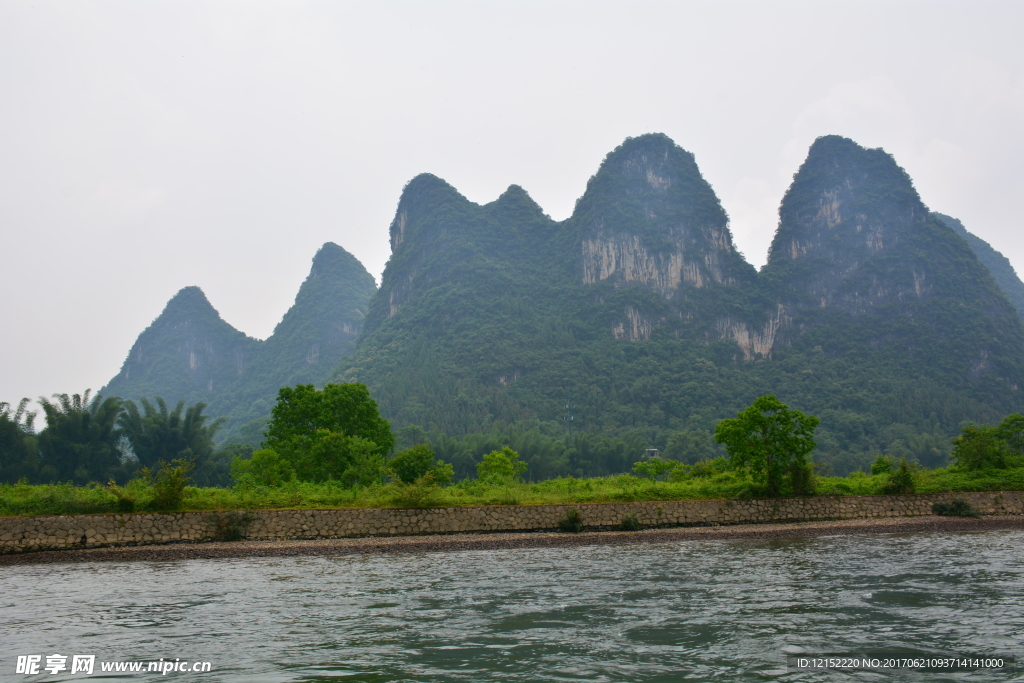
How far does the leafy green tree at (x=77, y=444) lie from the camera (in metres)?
47.1

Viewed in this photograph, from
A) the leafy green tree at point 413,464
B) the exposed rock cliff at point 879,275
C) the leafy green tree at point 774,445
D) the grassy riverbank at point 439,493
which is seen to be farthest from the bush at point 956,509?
the exposed rock cliff at point 879,275

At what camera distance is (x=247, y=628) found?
9555 millimetres

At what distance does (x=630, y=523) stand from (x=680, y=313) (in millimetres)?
113260

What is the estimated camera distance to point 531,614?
34.0 ft

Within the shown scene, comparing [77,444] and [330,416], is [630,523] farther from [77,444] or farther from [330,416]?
[77,444]

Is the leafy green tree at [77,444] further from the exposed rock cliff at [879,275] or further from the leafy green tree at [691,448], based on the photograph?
the exposed rock cliff at [879,275]

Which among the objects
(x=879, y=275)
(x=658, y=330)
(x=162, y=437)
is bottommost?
(x=162, y=437)

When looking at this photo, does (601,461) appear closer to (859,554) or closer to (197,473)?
(197,473)

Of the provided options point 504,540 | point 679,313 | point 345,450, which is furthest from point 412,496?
point 679,313

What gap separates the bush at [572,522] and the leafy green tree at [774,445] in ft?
19.8

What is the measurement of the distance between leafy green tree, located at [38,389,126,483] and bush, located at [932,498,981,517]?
47.9 m

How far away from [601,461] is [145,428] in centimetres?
4123

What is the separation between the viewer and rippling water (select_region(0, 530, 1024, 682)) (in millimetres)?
7488

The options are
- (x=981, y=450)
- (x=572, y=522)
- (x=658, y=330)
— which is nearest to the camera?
(x=572, y=522)
